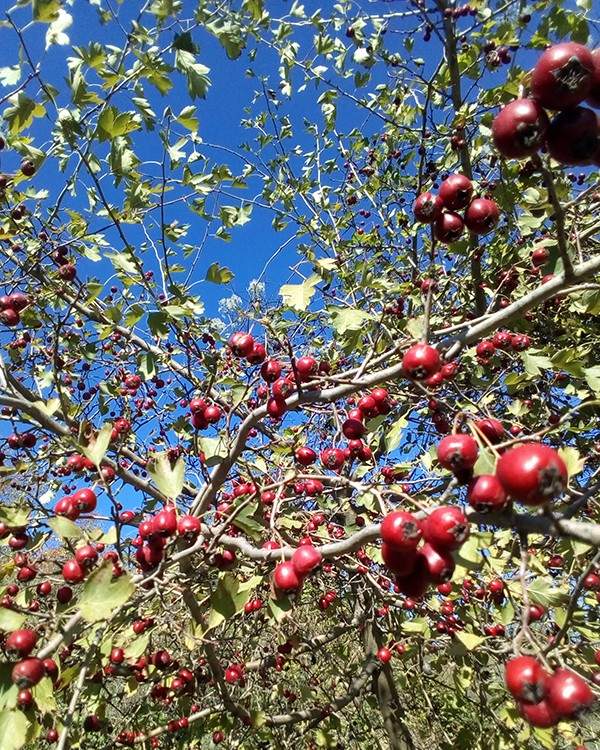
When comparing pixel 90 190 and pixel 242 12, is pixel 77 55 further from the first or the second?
pixel 242 12

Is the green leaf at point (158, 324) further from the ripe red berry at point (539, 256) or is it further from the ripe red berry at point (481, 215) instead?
the ripe red berry at point (539, 256)

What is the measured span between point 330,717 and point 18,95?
4.27 m

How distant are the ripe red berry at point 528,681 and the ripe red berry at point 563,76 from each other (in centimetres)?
145

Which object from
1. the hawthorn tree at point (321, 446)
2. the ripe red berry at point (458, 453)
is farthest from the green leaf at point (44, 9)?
the ripe red berry at point (458, 453)

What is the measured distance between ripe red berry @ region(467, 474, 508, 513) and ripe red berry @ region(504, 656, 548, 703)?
43 cm

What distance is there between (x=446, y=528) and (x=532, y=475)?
26 centimetres

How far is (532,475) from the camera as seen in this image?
114 cm

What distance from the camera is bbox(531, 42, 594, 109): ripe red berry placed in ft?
4.00

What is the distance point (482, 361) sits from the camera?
11.2 ft

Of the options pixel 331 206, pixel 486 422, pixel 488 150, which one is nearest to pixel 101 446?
pixel 486 422

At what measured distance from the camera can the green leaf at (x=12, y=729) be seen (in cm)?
140

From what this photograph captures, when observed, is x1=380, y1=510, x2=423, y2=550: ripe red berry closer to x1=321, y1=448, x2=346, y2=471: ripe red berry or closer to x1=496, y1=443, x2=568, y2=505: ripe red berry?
x1=496, y1=443, x2=568, y2=505: ripe red berry

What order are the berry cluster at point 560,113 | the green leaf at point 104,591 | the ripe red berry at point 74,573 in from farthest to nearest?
the ripe red berry at point 74,573 < the green leaf at point 104,591 < the berry cluster at point 560,113

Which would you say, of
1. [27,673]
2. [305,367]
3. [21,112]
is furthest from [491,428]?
[21,112]
